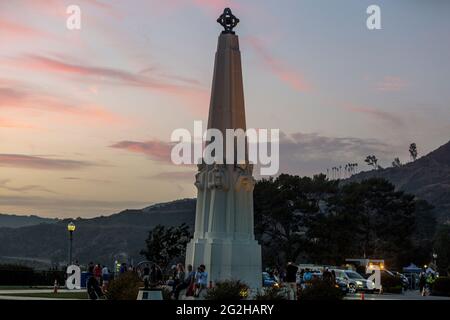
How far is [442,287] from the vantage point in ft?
163

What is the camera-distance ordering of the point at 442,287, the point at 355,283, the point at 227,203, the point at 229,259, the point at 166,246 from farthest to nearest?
1. the point at 166,246
2. the point at 355,283
3. the point at 442,287
4. the point at 227,203
5. the point at 229,259

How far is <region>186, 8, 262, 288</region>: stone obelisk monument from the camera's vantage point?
36531 mm

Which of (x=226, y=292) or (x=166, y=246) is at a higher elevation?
(x=166, y=246)

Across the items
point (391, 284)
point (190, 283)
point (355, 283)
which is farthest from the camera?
point (391, 284)

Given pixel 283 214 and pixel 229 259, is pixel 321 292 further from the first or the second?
pixel 283 214

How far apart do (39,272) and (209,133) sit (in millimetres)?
20114

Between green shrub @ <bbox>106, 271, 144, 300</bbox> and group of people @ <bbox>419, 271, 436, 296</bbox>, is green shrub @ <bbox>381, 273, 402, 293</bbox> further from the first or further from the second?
green shrub @ <bbox>106, 271, 144, 300</bbox>

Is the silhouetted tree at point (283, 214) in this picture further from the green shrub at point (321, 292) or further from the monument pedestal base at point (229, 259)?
the green shrub at point (321, 292)

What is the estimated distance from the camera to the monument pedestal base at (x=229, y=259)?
3634 cm

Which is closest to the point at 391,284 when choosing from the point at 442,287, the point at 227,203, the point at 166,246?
the point at 442,287

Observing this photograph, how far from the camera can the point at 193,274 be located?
28344mm

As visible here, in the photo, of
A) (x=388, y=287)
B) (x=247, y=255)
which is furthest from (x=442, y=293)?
(x=247, y=255)

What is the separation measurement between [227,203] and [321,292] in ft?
35.8

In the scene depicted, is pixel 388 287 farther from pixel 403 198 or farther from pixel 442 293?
pixel 403 198
